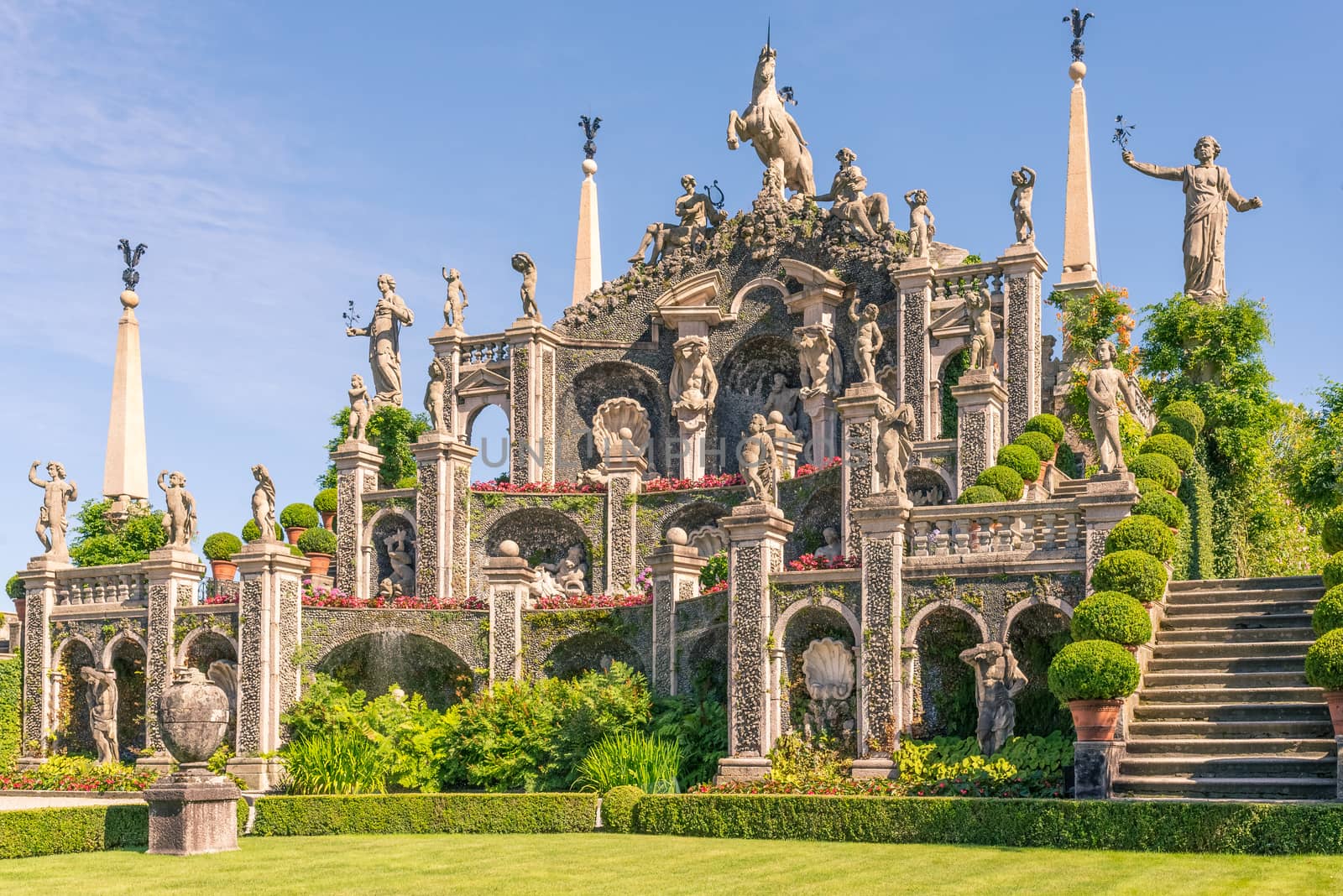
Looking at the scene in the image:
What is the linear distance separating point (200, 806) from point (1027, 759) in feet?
38.1

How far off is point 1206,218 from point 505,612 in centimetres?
1678

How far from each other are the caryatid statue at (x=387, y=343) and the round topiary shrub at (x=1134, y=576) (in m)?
27.2

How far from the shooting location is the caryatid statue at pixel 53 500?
126ft

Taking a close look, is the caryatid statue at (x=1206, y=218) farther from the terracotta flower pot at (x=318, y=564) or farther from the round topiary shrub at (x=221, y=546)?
the round topiary shrub at (x=221, y=546)

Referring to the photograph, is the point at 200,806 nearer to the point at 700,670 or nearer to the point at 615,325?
the point at 700,670

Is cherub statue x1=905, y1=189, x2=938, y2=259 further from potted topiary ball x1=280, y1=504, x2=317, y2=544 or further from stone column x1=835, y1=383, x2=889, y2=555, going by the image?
potted topiary ball x1=280, y1=504, x2=317, y2=544

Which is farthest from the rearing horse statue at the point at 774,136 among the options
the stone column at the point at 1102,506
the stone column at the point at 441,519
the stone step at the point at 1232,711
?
the stone step at the point at 1232,711

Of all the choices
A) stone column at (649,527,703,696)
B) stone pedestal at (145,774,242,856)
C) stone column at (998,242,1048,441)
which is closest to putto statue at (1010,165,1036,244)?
stone column at (998,242,1048,441)

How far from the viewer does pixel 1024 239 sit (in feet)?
124

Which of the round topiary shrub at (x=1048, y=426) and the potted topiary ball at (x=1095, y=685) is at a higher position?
the round topiary shrub at (x=1048, y=426)

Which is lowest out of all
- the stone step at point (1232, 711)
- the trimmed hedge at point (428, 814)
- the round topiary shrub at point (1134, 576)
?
the trimmed hedge at point (428, 814)

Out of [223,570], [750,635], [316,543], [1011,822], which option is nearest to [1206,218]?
[750,635]

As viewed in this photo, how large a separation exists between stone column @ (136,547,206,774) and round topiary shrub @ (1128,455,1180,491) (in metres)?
19.4

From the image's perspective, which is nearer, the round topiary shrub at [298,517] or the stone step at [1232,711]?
the stone step at [1232,711]
